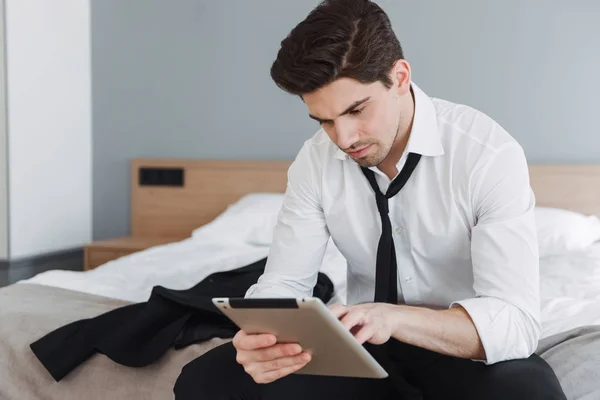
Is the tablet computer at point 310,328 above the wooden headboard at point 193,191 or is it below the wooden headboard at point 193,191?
above

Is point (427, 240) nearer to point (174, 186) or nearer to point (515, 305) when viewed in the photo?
point (515, 305)

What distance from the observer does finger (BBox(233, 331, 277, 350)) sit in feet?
3.43

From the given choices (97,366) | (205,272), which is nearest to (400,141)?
(97,366)

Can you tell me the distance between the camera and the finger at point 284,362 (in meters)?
1.06

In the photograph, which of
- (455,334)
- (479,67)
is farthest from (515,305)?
(479,67)

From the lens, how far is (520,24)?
3143 mm

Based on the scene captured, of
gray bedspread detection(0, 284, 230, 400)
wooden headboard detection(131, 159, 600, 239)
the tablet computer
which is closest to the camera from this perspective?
the tablet computer

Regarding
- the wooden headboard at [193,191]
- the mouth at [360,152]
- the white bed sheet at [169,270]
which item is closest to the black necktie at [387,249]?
the mouth at [360,152]

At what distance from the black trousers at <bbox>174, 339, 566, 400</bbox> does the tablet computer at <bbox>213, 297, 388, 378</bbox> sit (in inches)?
4.7

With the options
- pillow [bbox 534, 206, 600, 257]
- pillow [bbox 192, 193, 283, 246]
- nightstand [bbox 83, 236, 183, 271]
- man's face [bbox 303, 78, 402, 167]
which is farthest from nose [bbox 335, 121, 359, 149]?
nightstand [bbox 83, 236, 183, 271]

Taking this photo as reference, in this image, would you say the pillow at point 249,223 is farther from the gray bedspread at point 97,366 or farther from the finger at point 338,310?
the finger at point 338,310

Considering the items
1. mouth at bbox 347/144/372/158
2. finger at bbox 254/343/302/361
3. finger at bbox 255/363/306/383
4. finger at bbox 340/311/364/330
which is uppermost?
mouth at bbox 347/144/372/158

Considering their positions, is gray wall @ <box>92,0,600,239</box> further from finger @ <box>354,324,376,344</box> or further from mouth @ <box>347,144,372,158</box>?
finger @ <box>354,324,376,344</box>

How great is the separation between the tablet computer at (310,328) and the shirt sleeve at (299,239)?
34cm
